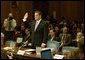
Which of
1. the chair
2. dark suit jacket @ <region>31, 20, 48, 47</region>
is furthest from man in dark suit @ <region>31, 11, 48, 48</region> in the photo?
the chair

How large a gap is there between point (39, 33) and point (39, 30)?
0.18 feet

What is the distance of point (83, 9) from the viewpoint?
14.0 metres

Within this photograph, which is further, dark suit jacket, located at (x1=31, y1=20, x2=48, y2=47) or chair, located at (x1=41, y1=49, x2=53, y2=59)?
dark suit jacket, located at (x1=31, y1=20, x2=48, y2=47)

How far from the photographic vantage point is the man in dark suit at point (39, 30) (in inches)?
187

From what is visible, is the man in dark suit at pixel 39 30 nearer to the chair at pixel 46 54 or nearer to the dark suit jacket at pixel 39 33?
the dark suit jacket at pixel 39 33

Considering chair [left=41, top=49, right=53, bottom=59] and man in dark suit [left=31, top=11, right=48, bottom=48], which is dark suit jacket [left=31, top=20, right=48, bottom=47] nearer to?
man in dark suit [left=31, top=11, right=48, bottom=48]

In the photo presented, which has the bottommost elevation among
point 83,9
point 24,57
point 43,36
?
point 24,57

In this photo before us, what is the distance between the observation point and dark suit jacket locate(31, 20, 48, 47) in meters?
4.78

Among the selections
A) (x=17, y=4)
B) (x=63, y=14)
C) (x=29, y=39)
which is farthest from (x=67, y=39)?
(x=63, y=14)

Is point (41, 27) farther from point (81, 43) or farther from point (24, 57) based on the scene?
point (81, 43)

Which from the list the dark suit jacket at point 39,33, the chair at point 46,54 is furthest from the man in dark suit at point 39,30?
the chair at point 46,54

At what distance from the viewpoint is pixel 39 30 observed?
4.85 meters

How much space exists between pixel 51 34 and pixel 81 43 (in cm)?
383

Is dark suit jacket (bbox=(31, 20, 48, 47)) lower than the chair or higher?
higher
